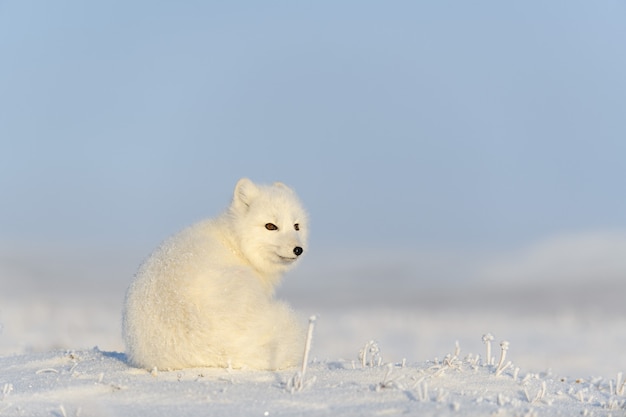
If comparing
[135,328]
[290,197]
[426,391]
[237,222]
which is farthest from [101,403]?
[290,197]

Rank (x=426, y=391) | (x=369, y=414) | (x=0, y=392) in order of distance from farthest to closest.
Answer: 1. (x=0, y=392)
2. (x=426, y=391)
3. (x=369, y=414)

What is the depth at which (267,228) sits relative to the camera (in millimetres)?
7555

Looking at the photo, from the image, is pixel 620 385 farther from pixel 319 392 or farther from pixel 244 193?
pixel 244 193

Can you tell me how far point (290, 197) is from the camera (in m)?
7.97

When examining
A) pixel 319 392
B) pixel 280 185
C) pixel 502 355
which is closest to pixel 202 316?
pixel 319 392

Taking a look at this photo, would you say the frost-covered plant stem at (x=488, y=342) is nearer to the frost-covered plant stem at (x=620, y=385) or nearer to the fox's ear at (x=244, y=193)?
the frost-covered plant stem at (x=620, y=385)

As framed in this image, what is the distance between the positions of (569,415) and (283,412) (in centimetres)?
184

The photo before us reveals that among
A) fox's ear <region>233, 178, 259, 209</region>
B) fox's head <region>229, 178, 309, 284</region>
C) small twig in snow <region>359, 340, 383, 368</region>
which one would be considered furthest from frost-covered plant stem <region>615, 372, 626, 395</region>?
fox's ear <region>233, 178, 259, 209</region>

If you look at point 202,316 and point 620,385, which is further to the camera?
point 620,385

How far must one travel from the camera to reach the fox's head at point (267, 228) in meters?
7.47

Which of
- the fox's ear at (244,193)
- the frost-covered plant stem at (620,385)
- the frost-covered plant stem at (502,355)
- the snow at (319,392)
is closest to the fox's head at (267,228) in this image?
the fox's ear at (244,193)

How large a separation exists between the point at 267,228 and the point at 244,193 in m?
0.47

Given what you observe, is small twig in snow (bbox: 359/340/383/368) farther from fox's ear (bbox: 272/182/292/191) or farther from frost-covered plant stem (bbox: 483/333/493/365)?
fox's ear (bbox: 272/182/292/191)

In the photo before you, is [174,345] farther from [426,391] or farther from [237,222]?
[426,391]
